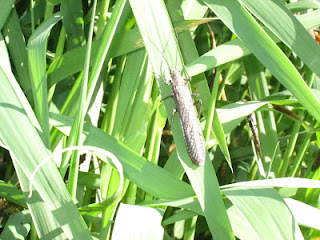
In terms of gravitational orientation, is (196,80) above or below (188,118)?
above

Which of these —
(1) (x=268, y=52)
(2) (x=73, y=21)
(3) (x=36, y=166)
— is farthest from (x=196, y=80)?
(3) (x=36, y=166)

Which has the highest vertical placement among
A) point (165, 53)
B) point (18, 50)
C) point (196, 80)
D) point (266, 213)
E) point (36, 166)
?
point (18, 50)

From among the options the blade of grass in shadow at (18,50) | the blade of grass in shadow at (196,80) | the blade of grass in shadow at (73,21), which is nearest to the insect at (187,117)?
the blade of grass in shadow at (196,80)

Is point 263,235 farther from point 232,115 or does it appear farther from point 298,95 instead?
point 232,115

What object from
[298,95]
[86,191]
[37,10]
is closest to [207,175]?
[298,95]

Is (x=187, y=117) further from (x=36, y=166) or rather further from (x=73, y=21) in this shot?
(x=73, y=21)

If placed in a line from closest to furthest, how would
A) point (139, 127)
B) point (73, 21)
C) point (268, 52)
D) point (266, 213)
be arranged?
point (266, 213) → point (268, 52) → point (139, 127) → point (73, 21)
